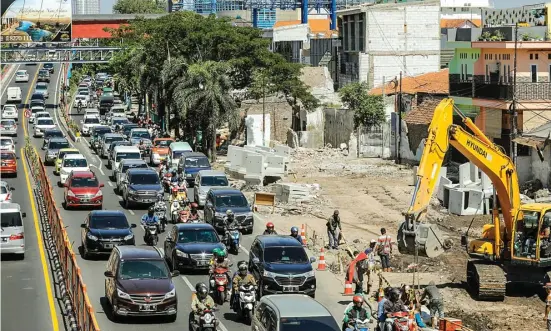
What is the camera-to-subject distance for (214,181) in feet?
153

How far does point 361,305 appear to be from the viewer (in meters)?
23.0

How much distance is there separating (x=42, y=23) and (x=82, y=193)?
220 feet

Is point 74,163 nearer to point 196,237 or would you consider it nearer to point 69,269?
point 196,237

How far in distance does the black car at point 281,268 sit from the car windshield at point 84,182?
17729mm

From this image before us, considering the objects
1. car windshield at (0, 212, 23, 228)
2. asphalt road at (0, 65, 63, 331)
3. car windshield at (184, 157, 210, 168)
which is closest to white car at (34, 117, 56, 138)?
car windshield at (184, 157, 210, 168)

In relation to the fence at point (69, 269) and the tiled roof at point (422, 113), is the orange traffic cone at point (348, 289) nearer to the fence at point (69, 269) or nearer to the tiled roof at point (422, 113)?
the fence at point (69, 269)

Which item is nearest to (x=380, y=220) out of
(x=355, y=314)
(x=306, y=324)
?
(x=355, y=314)

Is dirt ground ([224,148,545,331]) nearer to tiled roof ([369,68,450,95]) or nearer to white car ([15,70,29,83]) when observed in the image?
tiled roof ([369,68,450,95])

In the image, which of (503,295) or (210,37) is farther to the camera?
(210,37)

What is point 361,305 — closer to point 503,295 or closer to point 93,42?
point 503,295

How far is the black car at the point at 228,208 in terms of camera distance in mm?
40094

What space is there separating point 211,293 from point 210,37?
47.1 metres

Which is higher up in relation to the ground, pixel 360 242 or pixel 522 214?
pixel 522 214

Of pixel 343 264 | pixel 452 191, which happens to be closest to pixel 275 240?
pixel 343 264
